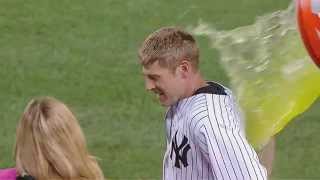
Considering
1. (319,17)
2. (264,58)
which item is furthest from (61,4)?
(319,17)

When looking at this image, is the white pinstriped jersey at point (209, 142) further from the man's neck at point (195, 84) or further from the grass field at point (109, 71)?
the grass field at point (109, 71)

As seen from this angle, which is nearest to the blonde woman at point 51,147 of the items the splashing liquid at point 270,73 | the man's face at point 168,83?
the man's face at point 168,83

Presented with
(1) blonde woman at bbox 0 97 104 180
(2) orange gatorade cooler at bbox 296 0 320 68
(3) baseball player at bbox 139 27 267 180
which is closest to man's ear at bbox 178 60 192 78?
(3) baseball player at bbox 139 27 267 180

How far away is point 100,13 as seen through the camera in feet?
41.7

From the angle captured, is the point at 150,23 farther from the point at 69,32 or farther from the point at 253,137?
the point at 253,137

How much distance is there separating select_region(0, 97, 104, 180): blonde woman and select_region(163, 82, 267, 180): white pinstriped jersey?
1.76 ft

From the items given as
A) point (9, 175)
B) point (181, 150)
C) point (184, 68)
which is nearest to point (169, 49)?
point (184, 68)

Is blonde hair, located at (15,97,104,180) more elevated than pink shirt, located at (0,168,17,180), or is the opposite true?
blonde hair, located at (15,97,104,180)

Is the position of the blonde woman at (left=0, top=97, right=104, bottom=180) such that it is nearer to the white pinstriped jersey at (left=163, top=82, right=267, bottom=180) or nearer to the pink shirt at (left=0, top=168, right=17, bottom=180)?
the pink shirt at (left=0, top=168, right=17, bottom=180)

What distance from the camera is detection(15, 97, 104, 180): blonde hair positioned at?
13.0 ft

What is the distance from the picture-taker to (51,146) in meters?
3.97

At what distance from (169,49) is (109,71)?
679cm

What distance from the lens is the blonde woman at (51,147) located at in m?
3.96

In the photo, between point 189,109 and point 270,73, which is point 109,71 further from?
point 189,109
